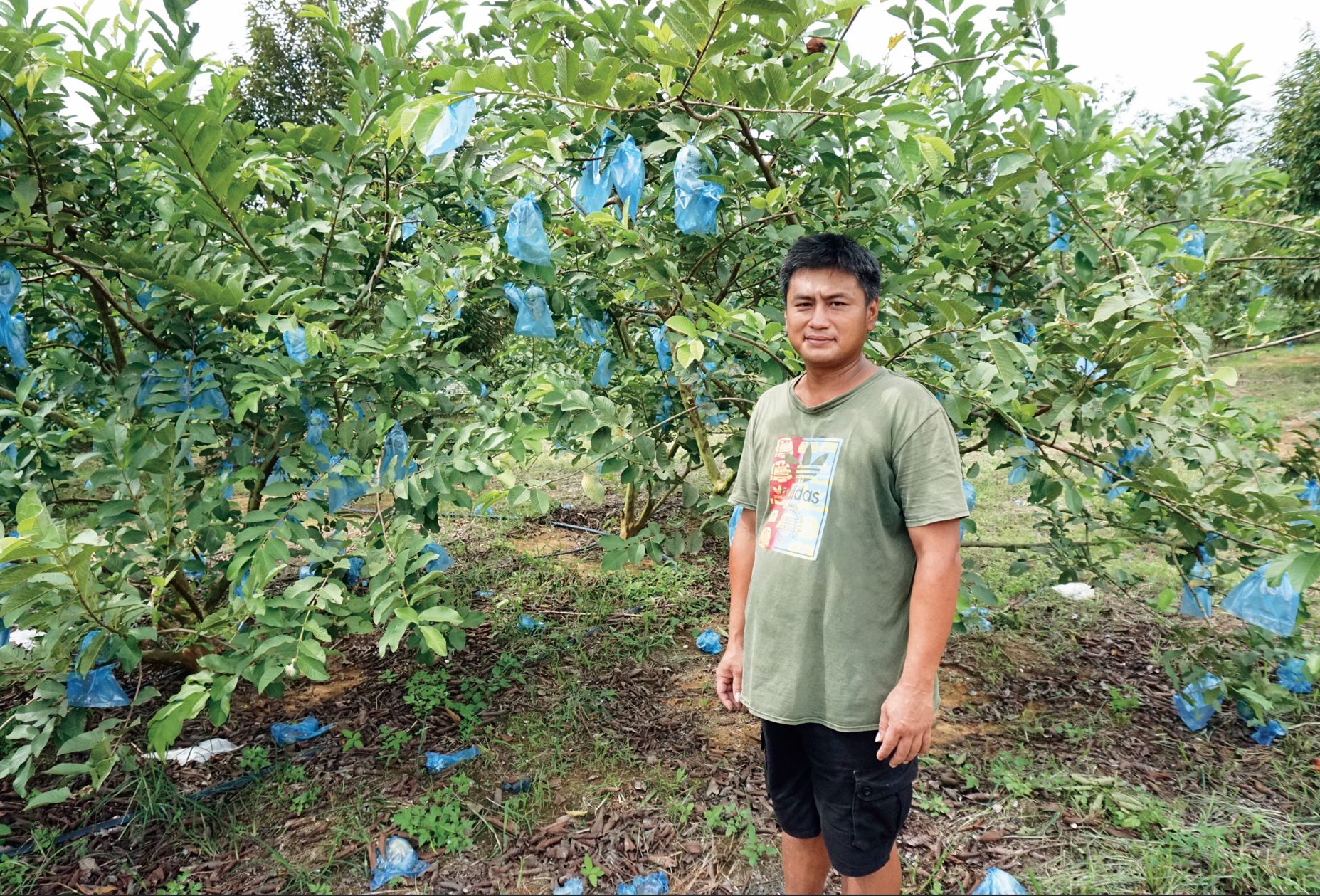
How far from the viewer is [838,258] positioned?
135 centimetres

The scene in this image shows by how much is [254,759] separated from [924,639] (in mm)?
2179

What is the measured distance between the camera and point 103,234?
83.8 inches

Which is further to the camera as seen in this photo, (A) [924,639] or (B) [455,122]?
(B) [455,122]

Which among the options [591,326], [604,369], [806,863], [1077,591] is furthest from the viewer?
[1077,591]

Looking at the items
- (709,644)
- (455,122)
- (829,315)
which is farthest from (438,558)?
(709,644)

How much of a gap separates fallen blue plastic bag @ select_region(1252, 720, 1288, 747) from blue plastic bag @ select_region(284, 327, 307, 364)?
324 centimetres

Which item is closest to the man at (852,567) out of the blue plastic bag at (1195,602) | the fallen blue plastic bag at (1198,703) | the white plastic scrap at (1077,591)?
the blue plastic bag at (1195,602)

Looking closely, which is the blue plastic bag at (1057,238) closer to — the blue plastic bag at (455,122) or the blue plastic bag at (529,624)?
the blue plastic bag at (455,122)

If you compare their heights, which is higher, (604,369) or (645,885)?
(604,369)

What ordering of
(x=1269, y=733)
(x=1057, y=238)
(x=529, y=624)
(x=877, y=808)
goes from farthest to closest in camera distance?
(x=529, y=624)
(x=1269, y=733)
(x=1057, y=238)
(x=877, y=808)

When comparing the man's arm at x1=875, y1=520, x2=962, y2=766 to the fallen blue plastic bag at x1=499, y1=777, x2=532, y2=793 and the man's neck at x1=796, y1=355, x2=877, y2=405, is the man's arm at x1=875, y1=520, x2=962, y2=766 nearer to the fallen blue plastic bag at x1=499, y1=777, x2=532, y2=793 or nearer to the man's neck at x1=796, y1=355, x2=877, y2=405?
the man's neck at x1=796, y1=355, x2=877, y2=405

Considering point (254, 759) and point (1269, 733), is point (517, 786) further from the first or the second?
point (1269, 733)

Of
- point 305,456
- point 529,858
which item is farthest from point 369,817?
point 305,456

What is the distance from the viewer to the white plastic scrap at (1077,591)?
145 inches
